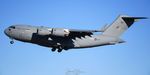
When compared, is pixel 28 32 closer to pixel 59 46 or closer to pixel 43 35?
pixel 43 35

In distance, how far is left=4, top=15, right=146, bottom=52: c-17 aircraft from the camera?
20.5 meters

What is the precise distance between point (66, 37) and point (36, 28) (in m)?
2.77

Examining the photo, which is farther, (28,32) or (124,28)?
(124,28)

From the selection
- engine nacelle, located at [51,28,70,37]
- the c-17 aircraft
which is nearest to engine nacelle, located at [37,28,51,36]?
the c-17 aircraft

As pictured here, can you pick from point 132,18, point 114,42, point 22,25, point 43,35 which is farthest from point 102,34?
point 22,25

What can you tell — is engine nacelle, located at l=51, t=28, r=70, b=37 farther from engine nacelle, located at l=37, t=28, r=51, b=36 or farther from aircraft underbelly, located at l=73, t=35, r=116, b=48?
aircraft underbelly, located at l=73, t=35, r=116, b=48

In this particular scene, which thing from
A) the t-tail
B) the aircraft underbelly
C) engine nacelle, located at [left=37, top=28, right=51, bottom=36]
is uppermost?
the t-tail

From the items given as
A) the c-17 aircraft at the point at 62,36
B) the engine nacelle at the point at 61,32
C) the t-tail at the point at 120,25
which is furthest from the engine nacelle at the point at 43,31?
the t-tail at the point at 120,25

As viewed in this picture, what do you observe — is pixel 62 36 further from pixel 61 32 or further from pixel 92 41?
pixel 92 41

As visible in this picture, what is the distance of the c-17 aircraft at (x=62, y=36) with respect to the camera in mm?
20484

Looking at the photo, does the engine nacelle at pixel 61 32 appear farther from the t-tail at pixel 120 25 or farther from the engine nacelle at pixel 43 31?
the t-tail at pixel 120 25

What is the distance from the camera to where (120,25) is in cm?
2359

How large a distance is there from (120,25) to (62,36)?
6.48 m

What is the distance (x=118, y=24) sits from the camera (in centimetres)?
2364
